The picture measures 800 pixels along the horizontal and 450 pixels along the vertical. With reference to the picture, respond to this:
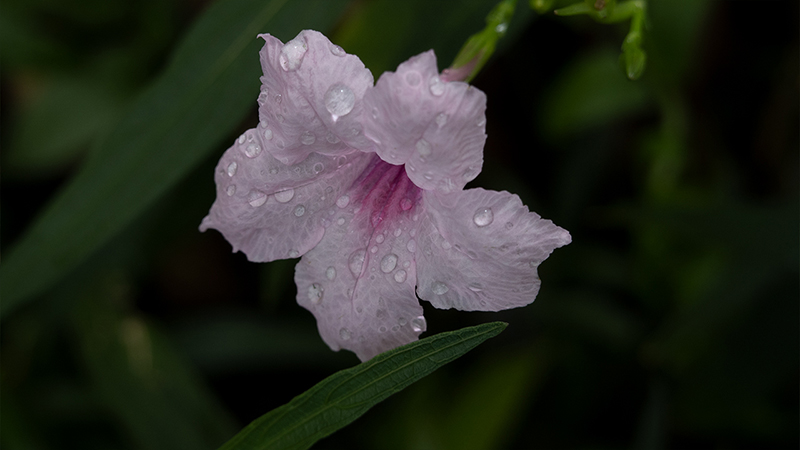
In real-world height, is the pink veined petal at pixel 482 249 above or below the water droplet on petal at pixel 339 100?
below

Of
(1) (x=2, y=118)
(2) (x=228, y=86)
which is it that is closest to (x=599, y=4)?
(2) (x=228, y=86)

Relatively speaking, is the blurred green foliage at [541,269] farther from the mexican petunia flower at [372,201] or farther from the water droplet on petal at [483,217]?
the water droplet on petal at [483,217]

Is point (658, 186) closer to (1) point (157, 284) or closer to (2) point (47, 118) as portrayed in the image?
(1) point (157, 284)

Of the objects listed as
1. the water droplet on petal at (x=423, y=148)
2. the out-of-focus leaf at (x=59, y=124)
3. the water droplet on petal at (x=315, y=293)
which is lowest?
the water droplet on petal at (x=315, y=293)

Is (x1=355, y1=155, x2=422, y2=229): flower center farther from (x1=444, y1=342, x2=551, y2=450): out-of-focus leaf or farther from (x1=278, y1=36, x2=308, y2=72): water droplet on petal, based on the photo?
(x1=444, y1=342, x2=551, y2=450): out-of-focus leaf

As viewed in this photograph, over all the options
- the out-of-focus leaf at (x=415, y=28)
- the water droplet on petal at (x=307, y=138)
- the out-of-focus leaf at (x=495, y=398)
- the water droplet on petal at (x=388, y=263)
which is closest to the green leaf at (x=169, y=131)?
the out-of-focus leaf at (x=415, y=28)

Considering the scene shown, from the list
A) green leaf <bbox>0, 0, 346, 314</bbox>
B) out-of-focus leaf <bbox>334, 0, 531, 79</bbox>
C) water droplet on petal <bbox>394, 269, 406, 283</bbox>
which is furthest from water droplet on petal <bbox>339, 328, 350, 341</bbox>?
out-of-focus leaf <bbox>334, 0, 531, 79</bbox>

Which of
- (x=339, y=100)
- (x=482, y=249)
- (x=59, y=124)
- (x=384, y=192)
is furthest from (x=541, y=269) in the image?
(x=59, y=124)
